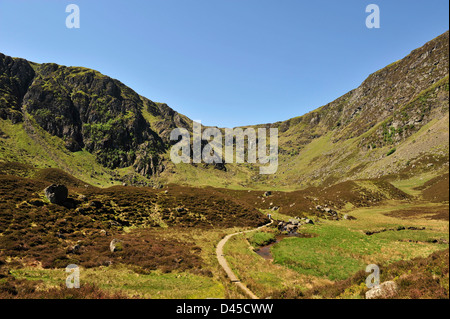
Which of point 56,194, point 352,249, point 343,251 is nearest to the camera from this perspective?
point 343,251

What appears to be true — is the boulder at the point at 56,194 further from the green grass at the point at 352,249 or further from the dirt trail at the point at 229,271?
the green grass at the point at 352,249

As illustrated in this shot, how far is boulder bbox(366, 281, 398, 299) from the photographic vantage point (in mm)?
10238

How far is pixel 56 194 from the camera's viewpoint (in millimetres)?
37875

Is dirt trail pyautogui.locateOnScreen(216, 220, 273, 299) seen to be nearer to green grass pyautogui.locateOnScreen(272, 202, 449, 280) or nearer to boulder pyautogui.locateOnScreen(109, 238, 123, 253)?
green grass pyautogui.locateOnScreen(272, 202, 449, 280)

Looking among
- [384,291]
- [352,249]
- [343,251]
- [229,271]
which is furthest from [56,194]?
[352,249]

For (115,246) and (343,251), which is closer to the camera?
(115,246)

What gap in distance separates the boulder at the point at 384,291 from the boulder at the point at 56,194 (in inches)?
1895

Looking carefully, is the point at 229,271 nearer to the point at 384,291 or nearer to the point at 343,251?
the point at 384,291

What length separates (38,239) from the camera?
83.5ft

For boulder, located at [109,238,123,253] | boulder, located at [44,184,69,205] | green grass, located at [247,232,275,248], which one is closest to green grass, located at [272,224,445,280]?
green grass, located at [247,232,275,248]

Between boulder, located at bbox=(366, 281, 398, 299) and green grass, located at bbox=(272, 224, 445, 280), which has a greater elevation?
boulder, located at bbox=(366, 281, 398, 299)

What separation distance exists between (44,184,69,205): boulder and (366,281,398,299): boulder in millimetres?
48140

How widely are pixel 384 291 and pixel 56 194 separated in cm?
4903
